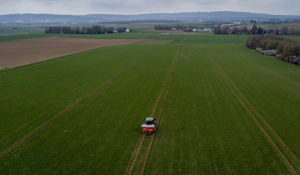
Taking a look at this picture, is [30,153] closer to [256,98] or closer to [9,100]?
[9,100]

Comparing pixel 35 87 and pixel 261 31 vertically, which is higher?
pixel 261 31

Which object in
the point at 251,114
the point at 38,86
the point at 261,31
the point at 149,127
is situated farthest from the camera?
the point at 261,31

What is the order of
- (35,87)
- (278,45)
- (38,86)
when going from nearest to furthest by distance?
(35,87) < (38,86) < (278,45)

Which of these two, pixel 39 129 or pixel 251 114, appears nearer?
pixel 39 129

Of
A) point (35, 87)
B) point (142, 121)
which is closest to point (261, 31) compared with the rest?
point (142, 121)

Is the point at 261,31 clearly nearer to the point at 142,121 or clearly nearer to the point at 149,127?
the point at 142,121

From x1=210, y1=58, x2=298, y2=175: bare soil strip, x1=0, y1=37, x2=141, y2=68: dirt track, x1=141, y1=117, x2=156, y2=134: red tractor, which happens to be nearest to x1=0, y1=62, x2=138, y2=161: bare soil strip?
x1=141, y1=117, x2=156, y2=134: red tractor

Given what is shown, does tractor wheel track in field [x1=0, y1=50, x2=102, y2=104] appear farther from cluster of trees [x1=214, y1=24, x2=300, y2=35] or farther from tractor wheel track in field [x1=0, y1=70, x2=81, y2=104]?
cluster of trees [x1=214, y1=24, x2=300, y2=35]
